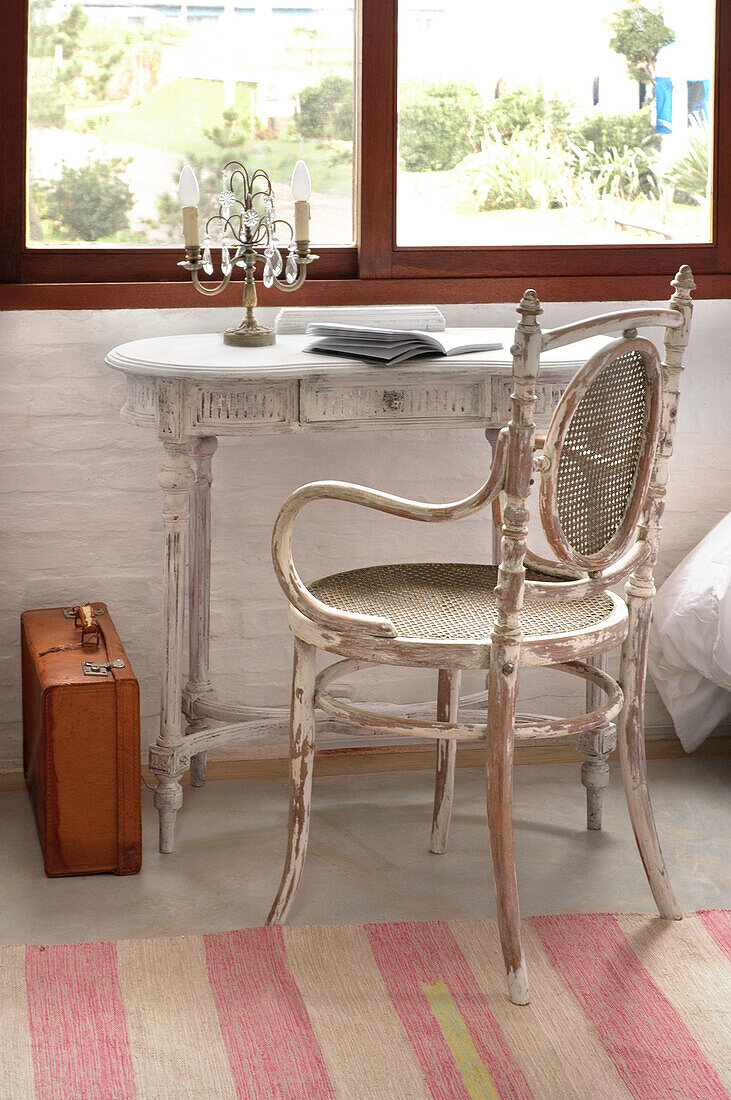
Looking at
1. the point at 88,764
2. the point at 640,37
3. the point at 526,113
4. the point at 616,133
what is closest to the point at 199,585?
the point at 88,764

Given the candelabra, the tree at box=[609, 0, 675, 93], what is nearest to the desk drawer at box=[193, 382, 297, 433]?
the candelabra

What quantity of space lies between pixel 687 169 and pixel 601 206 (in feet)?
0.77

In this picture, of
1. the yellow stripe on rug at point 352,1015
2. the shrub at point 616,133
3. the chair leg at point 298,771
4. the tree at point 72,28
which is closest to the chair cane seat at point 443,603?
the chair leg at point 298,771

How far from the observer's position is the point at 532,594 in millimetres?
2100

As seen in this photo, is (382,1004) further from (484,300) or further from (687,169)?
(687,169)

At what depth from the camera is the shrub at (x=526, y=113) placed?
9.95 ft

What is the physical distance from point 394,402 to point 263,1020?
1109 millimetres

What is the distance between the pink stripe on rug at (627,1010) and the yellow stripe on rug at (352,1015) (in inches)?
12.0

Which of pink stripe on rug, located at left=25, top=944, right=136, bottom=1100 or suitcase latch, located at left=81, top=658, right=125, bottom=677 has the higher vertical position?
suitcase latch, located at left=81, top=658, right=125, bottom=677

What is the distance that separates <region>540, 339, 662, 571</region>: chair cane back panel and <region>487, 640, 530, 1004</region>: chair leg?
21cm

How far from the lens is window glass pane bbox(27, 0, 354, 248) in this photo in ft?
9.30

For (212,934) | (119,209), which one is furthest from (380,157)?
(212,934)

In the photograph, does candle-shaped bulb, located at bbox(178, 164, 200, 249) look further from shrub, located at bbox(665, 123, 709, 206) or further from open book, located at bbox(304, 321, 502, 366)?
shrub, located at bbox(665, 123, 709, 206)

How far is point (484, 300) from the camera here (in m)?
3.00
